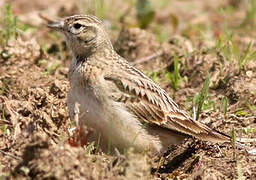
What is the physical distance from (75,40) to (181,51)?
2492 millimetres

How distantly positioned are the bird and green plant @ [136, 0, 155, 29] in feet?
11.0

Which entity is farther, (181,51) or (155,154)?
(181,51)

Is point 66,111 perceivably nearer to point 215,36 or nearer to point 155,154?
point 155,154

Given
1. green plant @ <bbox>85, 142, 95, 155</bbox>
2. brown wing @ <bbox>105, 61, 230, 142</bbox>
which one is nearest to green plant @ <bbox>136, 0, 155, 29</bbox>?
brown wing @ <bbox>105, 61, 230, 142</bbox>

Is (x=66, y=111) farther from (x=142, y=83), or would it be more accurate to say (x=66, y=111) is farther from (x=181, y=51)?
(x=181, y=51)

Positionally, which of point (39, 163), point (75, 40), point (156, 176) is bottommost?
point (156, 176)

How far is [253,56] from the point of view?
8.05 meters

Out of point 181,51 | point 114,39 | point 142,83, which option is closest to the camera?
point 142,83

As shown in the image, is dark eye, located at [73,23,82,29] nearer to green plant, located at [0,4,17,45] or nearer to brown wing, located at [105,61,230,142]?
brown wing, located at [105,61,230,142]

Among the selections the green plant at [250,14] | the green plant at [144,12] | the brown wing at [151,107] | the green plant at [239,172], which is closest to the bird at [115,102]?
the brown wing at [151,107]

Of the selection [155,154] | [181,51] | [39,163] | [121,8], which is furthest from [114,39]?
[39,163]

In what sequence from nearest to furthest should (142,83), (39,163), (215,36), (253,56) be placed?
(39,163) → (142,83) → (253,56) → (215,36)

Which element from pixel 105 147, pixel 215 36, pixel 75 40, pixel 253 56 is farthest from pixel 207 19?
pixel 105 147

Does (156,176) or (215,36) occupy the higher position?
(215,36)
